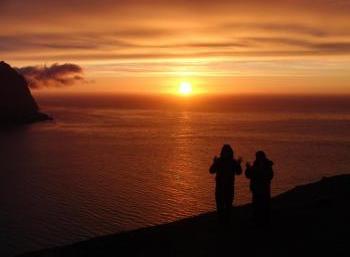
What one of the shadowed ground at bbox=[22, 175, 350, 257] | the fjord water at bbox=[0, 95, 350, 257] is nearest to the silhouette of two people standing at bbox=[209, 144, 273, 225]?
the shadowed ground at bbox=[22, 175, 350, 257]

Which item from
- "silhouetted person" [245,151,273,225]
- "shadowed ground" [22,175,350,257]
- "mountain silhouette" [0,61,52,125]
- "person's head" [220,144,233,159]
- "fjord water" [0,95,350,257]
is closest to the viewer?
"shadowed ground" [22,175,350,257]

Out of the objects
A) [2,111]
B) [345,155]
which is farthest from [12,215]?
[2,111]

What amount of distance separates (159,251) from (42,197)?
29.1 meters

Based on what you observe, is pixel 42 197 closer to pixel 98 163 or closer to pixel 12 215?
pixel 12 215

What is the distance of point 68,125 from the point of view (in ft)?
370

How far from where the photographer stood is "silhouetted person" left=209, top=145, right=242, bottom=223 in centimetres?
1228

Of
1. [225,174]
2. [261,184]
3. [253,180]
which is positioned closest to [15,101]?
[225,174]

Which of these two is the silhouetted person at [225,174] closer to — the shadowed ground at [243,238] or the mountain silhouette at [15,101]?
the shadowed ground at [243,238]

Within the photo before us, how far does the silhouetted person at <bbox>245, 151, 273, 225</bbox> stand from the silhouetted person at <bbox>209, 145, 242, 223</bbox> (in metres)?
0.39

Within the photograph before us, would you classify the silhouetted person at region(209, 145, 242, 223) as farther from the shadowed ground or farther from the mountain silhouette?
the mountain silhouette

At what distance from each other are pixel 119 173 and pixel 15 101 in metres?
92.4

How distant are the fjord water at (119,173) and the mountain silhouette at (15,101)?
85.5 feet

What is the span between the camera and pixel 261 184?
12258mm

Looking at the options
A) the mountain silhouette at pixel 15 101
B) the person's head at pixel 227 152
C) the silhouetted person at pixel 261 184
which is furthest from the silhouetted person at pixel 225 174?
the mountain silhouette at pixel 15 101
